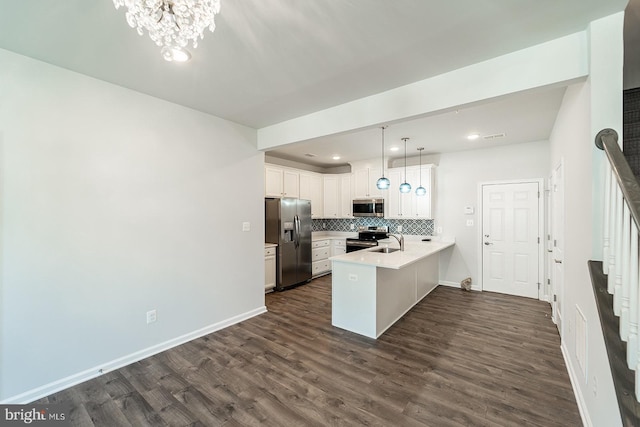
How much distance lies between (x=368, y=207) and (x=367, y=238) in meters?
0.71

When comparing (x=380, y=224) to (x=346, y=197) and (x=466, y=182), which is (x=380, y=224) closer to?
(x=346, y=197)

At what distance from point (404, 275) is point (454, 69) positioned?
2653 mm

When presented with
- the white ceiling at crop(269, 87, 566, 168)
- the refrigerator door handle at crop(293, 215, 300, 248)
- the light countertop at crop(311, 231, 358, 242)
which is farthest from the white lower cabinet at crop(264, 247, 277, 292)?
the white ceiling at crop(269, 87, 566, 168)

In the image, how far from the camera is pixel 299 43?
6.44 feet

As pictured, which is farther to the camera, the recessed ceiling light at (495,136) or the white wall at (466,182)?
the white wall at (466,182)

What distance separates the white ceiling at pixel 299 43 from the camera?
1.65m

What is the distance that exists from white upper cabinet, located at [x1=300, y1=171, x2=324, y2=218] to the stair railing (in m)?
5.02

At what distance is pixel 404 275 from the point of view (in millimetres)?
3918

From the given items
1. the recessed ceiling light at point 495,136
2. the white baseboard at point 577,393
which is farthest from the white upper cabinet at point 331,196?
the white baseboard at point 577,393

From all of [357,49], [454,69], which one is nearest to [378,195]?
[454,69]

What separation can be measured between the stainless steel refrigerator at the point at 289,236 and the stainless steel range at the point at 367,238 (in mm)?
1034

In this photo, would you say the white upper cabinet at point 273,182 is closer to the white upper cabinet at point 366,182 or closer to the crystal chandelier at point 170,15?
the white upper cabinet at point 366,182

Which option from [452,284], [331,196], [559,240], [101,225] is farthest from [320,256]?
[101,225]

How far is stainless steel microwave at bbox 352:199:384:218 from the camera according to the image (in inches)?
236
